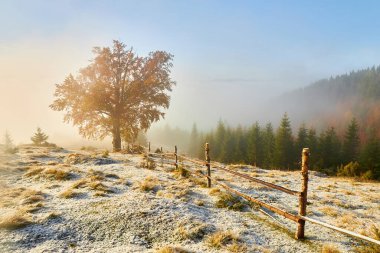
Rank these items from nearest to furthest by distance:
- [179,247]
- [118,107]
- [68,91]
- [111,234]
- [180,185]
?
[179,247] → [111,234] → [180,185] → [68,91] → [118,107]

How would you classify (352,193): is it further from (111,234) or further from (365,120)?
(365,120)

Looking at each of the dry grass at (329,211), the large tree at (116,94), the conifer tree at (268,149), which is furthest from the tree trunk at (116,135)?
the conifer tree at (268,149)

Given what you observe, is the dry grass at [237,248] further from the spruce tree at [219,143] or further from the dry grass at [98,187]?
the spruce tree at [219,143]

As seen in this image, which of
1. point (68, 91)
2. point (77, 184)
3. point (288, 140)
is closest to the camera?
point (77, 184)

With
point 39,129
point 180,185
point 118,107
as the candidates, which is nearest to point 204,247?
point 180,185

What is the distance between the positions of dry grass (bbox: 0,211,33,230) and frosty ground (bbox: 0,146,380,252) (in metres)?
0.02

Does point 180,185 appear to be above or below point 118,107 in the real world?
below

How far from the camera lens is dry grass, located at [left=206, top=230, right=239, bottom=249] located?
282 inches

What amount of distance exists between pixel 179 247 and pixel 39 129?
2115 inches

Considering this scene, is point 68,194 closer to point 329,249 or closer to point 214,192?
point 214,192

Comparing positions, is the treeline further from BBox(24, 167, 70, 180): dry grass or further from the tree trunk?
BBox(24, 167, 70, 180): dry grass

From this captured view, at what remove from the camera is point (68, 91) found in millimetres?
26672

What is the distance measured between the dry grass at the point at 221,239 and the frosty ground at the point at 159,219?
3 cm

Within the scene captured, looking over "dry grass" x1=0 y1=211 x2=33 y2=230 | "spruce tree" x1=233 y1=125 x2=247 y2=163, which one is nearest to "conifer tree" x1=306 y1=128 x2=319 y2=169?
"spruce tree" x1=233 y1=125 x2=247 y2=163
